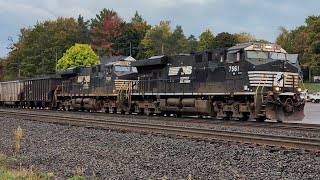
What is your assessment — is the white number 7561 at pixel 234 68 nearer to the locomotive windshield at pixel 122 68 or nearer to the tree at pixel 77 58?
the locomotive windshield at pixel 122 68

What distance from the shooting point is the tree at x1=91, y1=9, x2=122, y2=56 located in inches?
4158

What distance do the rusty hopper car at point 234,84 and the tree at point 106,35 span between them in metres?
82.5

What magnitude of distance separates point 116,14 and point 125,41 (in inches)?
982

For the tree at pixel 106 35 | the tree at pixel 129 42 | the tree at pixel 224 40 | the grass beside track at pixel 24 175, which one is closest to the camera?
the grass beside track at pixel 24 175

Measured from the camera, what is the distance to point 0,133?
15.9 metres

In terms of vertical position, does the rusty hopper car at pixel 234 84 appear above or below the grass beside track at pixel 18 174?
above

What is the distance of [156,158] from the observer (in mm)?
9523

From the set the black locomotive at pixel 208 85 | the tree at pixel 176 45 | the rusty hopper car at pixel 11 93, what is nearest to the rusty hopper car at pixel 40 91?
the rusty hopper car at pixel 11 93

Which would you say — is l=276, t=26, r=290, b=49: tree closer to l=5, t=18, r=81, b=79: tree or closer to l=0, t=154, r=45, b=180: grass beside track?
l=5, t=18, r=81, b=79: tree

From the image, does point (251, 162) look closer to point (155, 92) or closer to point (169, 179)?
point (169, 179)

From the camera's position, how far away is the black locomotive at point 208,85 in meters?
17.9

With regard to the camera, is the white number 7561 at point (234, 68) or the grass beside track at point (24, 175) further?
the white number 7561 at point (234, 68)

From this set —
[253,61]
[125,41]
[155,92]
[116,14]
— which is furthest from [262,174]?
[116,14]

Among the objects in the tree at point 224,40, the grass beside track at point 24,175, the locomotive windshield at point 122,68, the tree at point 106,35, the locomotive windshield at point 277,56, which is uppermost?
the tree at point 106,35
